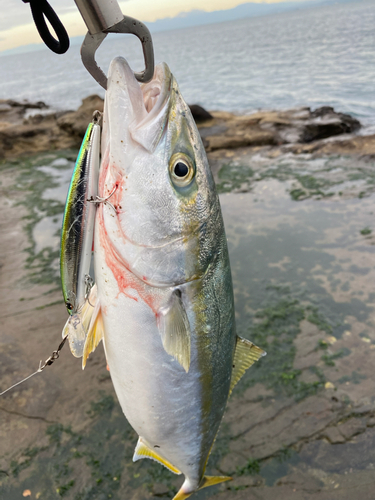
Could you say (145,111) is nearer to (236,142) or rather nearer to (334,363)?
(334,363)

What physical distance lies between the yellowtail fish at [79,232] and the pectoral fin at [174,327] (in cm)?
37

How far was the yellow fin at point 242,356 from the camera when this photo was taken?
2.08m

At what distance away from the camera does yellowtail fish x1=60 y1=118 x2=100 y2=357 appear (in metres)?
1.39

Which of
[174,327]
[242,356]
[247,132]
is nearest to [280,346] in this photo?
[242,356]

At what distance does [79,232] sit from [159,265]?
0.36m

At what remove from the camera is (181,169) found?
144 centimetres

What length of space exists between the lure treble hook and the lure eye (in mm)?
327

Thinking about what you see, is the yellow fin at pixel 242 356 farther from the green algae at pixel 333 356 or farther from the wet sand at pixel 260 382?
the green algae at pixel 333 356

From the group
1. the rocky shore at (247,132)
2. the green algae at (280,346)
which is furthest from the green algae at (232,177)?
the green algae at (280,346)

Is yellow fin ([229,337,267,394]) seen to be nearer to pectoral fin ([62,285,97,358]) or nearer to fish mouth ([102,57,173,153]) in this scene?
pectoral fin ([62,285,97,358])

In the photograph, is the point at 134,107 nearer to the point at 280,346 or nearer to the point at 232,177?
the point at 280,346

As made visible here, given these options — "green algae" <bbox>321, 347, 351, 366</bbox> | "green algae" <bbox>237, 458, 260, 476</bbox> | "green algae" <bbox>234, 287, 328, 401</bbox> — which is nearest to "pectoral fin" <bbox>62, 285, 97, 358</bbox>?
"green algae" <bbox>237, 458, 260, 476</bbox>

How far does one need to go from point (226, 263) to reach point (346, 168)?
323 inches

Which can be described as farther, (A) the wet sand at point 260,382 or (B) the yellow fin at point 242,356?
(A) the wet sand at point 260,382
